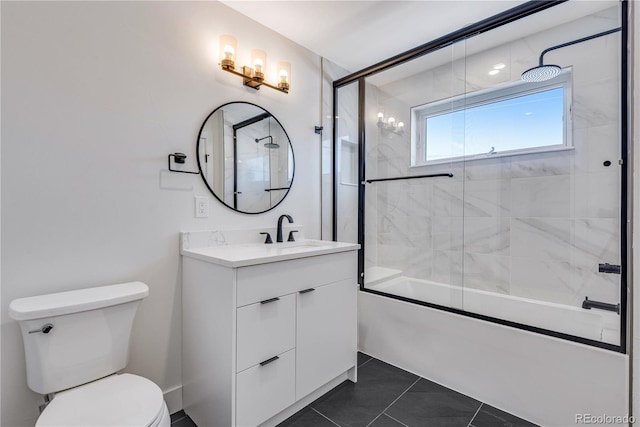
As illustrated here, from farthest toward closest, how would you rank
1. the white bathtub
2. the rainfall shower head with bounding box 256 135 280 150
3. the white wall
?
the rainfall shower head with bounding box 256 135 280 150, the white bathtub, the white wall

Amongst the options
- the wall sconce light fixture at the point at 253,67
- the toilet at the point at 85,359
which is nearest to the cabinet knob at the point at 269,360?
the toilet at the point at 85,359

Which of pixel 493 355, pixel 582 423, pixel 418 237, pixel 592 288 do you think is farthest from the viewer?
pixel 418 237

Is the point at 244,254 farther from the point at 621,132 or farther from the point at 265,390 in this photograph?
the point at 621,132

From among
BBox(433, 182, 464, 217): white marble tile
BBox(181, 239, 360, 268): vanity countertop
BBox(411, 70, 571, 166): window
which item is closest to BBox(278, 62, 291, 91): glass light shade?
BBox(181, 239, 360, 268): vanity countertop

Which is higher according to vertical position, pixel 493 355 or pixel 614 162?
pixel 614 162

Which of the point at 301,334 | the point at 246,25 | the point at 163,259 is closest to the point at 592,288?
the point at 301,334

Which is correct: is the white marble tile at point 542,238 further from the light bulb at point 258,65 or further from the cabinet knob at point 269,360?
the light bulb at point 258,65

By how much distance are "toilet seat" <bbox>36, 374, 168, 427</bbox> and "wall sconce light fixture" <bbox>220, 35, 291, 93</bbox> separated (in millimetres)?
1669

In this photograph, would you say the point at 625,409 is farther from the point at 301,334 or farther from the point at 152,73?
the point at 152,73

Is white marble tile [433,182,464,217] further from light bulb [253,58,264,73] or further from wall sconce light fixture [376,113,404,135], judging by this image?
light bulb [253,58,264,73]

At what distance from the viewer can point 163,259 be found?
1.57m

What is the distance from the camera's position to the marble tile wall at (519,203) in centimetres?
176

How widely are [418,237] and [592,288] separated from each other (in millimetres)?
1183

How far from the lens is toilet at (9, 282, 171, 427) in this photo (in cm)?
98
